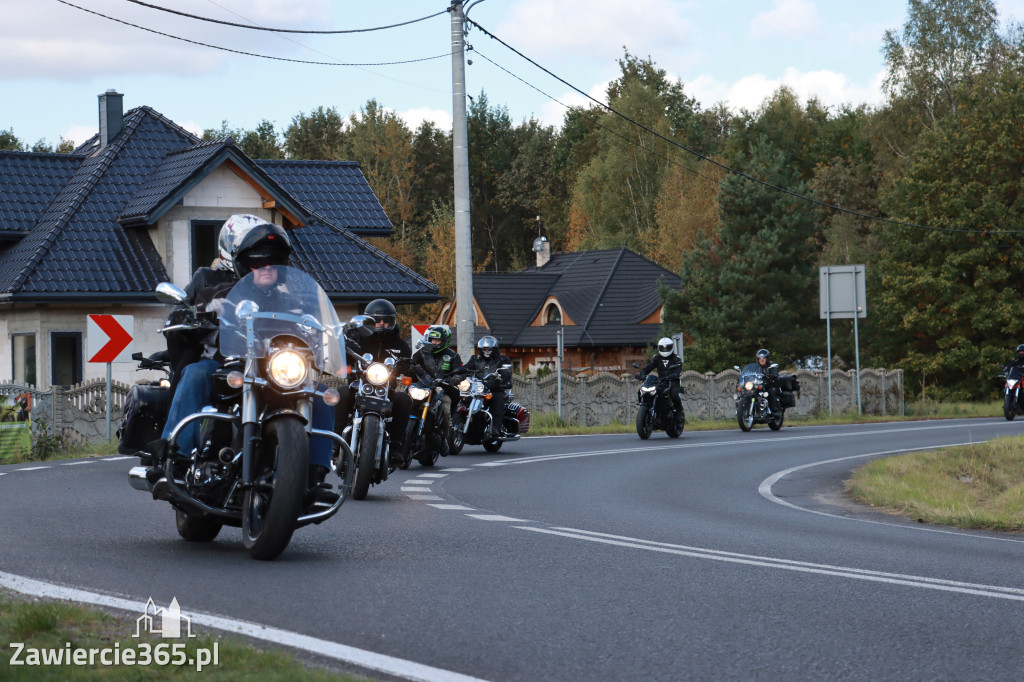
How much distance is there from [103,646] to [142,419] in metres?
2.88

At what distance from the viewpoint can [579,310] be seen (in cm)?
6362

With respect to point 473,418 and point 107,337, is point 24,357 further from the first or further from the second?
point 473,418

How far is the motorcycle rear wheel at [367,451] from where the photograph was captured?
11.6 meters

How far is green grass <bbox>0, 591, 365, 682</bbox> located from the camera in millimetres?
4641

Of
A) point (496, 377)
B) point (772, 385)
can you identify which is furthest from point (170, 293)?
point (772, 385)

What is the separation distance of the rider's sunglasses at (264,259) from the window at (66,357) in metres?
23.5

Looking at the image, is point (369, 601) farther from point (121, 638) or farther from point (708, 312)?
point (708, 312)

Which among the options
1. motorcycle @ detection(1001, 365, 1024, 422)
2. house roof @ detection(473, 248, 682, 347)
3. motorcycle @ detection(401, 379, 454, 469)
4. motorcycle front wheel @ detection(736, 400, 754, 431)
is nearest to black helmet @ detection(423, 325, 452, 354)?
motorcycle @ detection(401, 379, 454, 469)

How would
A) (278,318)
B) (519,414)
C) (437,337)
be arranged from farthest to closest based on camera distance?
(519,414), (437,337), (278,318)

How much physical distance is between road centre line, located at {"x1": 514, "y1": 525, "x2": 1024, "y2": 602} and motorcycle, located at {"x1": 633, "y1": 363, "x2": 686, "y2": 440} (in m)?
13.8

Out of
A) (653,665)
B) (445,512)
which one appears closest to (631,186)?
(445,512)

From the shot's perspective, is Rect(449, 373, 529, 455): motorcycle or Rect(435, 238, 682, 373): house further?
Rect(435, 238, 682, 373): house

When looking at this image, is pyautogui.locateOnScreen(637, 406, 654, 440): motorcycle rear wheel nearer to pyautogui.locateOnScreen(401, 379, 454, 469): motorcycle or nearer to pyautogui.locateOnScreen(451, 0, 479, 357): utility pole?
pyautogui.locateOnScreen(451, 0, 479, 357): utility pole

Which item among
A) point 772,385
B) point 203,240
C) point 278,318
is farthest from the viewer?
point 203,240
